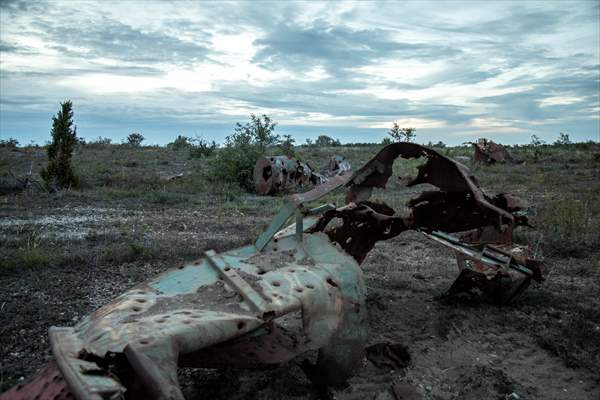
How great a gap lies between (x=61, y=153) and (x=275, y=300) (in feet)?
39.6

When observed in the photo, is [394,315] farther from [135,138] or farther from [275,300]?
[135,138]

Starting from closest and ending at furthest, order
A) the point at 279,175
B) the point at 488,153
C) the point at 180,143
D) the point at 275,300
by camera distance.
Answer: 1. the point at 275,300
2. the point at 279,175
3. the point at 488,153
4. the point at 180,143

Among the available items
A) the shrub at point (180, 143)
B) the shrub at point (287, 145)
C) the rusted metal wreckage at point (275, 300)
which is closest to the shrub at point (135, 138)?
the shrub at point (180, 143)

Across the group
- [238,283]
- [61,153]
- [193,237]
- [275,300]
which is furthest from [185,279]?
[61,153]

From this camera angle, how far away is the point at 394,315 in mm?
4461

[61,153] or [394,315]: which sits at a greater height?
[61,153]

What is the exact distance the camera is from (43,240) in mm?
6703

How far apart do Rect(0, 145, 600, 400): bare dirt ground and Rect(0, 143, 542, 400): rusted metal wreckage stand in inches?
13.7

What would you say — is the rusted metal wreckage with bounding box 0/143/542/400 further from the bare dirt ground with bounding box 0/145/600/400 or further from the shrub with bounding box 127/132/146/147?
the shrub with bounding box 127/132/146/147

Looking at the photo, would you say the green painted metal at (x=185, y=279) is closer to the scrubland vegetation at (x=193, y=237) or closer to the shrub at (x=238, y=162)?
the scrubland vegetation at (x=193, y=237)

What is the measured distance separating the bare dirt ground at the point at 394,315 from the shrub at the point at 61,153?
15.6 ft

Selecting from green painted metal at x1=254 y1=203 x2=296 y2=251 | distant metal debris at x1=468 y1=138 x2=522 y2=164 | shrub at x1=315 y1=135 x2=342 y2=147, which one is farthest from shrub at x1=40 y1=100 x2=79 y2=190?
shrub at x1=315 y1=135 x2=342 y2=147

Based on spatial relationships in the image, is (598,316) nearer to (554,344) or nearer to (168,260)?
(554,344)

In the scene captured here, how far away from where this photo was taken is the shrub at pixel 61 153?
40.5 feet
